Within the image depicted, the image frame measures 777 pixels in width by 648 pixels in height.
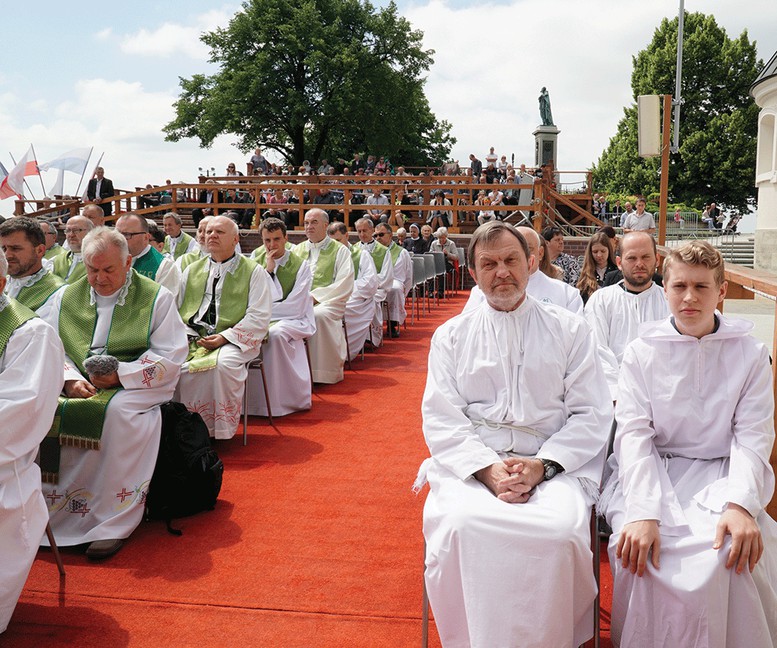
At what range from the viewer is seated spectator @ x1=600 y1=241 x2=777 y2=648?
247 cm

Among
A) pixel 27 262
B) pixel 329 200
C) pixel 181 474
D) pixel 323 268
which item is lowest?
pixel 181 474

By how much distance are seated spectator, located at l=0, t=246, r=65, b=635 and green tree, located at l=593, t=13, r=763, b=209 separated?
36040mm

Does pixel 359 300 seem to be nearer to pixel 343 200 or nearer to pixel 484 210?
pixel 484 210

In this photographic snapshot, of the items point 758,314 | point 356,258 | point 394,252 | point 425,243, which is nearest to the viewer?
point 356,258

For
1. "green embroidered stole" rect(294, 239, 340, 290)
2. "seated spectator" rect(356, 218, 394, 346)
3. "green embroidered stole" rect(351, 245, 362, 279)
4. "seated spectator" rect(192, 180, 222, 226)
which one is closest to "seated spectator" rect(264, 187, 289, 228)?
"seated spectator" rect(192, 180, 222, 226)

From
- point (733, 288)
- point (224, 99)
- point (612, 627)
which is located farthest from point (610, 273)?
point (224, 99)

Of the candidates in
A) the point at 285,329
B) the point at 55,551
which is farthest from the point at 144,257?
the point at 55,551

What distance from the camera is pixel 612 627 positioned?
9.16 ft

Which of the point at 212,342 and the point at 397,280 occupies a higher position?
the point at 212,342

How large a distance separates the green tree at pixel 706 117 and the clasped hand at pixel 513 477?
117 ft

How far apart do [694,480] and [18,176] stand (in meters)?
18.6

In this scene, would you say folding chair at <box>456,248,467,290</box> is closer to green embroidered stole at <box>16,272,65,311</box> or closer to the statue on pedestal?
the statue on pedestal

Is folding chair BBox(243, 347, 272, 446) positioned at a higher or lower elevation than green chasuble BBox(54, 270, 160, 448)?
lower

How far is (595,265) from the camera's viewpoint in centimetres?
606
